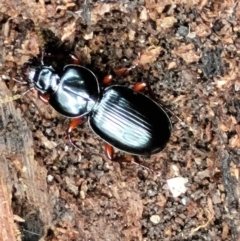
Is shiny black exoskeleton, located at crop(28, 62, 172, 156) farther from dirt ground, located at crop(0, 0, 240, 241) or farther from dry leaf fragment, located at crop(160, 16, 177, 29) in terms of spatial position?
dry leaf fragment, located at crop(160, 16, 177, 29)

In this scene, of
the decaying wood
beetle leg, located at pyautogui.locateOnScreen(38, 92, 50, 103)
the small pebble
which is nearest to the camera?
the decaying wood

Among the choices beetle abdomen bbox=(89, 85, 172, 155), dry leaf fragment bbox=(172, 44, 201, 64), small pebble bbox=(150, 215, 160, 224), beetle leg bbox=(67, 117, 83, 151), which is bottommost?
small pebble bbox=(150, 215, 160, 224)

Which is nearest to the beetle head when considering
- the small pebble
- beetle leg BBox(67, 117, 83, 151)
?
beetle leg BBox(67, 117, 83, 151)

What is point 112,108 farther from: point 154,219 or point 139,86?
point 154,219

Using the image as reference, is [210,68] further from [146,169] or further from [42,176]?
[42,176]

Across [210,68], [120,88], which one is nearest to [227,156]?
[210,68]

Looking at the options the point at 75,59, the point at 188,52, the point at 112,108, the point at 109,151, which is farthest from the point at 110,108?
the point at 188,52

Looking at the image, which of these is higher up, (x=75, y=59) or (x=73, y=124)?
(x=75, y=59)

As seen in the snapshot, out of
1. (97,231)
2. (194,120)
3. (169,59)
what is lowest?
(97,231)
